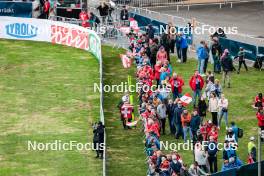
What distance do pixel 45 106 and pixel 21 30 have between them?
12.6 metres

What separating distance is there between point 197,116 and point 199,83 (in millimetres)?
4537

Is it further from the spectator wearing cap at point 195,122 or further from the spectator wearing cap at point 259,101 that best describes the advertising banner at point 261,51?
the spectator wearing cap at point 195,122

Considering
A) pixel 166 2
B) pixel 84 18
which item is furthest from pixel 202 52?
pixel 166 2

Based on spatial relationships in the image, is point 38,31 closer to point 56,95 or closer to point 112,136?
point 56,95

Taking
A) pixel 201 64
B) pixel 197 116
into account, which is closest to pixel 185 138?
pixel 197 116

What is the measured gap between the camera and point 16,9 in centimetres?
6128

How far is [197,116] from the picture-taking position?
1587 inches

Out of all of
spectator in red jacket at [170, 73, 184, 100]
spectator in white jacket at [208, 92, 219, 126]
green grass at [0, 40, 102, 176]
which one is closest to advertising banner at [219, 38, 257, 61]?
green grass at [0, 40, 102, 176]

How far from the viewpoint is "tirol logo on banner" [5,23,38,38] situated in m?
59.5

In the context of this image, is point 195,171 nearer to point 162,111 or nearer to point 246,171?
point 246,171

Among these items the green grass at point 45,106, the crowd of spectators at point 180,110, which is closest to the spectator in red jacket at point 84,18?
the green grass at point 45,106

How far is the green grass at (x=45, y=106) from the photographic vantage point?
40594 mm

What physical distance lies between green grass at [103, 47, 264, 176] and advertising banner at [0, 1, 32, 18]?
23.4ft

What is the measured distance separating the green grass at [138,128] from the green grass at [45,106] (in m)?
0.72
